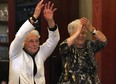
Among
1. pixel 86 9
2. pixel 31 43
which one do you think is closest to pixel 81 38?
pixel 31 43

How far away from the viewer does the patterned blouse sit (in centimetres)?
315

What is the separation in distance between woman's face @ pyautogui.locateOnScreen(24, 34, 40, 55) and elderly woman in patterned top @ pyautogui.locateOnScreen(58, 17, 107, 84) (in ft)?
0.98

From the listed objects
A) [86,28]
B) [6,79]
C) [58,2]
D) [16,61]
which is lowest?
[6,79]

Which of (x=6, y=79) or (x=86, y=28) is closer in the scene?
(x=86, y=28)

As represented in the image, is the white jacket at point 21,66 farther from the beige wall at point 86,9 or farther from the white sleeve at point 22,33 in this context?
the beige wall at point 86,9

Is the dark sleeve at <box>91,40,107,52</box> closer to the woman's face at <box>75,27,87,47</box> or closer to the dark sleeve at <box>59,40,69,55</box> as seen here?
the woman's face at <box>75,27,87,47</box>

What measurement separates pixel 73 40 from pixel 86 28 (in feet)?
0.67

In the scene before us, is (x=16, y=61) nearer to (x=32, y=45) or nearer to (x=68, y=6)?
(x=32, y=45)

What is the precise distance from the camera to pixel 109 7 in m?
3.57

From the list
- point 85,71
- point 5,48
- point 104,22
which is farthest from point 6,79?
point 104,22

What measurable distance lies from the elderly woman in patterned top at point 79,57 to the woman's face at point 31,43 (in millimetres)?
298

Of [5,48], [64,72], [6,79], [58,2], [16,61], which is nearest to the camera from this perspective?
[16,61]

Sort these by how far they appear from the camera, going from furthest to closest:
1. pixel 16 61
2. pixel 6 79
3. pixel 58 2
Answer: pixel 58 2
pixel 6 79
pixel 16 61

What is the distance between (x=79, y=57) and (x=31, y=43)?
1.66 feet
